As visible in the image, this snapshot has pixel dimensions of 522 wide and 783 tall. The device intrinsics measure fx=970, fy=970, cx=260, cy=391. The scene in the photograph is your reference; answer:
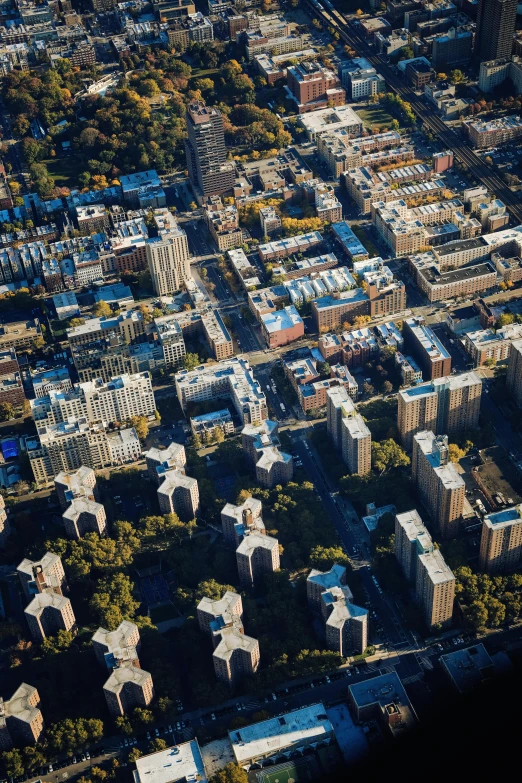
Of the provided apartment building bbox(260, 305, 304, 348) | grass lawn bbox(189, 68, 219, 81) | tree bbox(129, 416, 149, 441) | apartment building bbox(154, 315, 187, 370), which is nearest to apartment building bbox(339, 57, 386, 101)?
grass lawn bbox(189, 68, 219, 81)

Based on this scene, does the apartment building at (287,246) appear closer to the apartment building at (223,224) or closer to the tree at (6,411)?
the apartment building at (223,224)

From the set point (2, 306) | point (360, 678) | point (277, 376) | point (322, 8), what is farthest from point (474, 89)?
point (360, 678)

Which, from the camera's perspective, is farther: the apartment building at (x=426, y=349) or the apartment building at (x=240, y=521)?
the apartment building at (x=426, y=349)

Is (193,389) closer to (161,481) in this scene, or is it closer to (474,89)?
(161,481)

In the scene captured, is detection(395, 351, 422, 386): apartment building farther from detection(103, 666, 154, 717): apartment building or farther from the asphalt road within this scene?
detection(103, 666, 154, 717): apartment building

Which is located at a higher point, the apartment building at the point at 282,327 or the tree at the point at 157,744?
the apartment building at the point at 282,327

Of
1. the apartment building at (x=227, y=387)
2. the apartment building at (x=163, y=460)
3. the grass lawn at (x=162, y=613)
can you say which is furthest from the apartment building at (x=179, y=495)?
the apartment building at (x=227, y=387)
